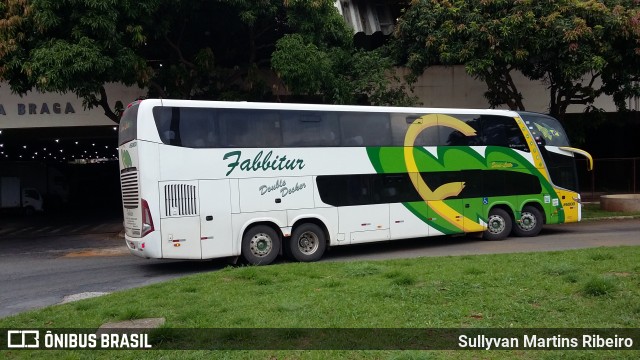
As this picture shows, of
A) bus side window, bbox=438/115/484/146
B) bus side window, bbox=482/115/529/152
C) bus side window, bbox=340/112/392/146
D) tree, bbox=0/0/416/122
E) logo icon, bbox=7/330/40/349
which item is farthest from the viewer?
bus side window, bbox=482/115/529/152

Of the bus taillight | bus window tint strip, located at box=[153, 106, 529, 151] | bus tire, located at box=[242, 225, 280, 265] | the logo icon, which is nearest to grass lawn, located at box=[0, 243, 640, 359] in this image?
the logo icon

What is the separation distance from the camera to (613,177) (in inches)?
1112

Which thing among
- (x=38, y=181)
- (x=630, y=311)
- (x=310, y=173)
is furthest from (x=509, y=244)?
(x=38, y=181)

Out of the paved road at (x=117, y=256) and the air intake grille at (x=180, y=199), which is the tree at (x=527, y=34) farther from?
the air intake grille at (x=180, y=199)

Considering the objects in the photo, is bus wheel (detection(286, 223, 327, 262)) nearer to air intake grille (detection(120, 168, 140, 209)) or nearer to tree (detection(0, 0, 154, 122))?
air intake grille (detection(120, 168, 140, 209))

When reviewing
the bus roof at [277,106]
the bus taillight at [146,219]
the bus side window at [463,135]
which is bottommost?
the bus taillight at [146,219]

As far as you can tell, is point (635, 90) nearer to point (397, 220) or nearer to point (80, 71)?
point (397, 220)

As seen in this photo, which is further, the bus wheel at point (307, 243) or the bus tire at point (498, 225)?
the bus tire at point (498, 225)

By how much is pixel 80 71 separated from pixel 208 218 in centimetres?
548

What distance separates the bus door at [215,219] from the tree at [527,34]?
905 cm

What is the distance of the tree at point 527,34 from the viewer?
1697 centimetres

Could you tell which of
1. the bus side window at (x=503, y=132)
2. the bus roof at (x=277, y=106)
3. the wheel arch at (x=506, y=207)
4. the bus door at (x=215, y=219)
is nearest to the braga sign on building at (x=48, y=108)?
the bus roof at (x=277, y=106)

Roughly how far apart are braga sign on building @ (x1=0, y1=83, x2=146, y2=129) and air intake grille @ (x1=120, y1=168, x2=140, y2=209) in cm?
912

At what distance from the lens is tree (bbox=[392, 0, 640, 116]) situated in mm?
16969
